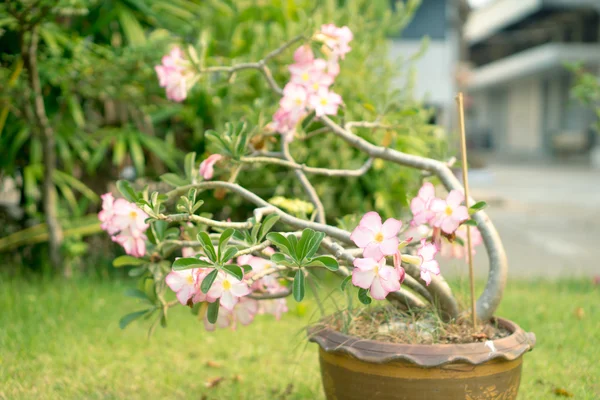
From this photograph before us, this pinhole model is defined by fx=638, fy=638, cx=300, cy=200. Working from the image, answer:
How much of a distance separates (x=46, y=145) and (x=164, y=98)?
790 millimetres

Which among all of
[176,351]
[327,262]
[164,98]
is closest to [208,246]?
[327,262]

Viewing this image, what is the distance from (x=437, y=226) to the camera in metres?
1.51

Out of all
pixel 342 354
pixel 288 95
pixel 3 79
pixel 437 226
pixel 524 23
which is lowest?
pixel 342 354

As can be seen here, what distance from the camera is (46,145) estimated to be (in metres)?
3.25

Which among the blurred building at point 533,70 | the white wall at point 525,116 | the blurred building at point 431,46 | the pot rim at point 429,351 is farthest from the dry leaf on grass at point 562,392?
the white wall at point 525,116

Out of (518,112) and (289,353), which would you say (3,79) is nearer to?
(289,353)

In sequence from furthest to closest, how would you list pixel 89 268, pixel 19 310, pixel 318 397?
pixel 89 268 → pixel 19 310 → pixel 318 397

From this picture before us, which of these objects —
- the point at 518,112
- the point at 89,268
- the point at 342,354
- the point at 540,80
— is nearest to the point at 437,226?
the point at 342,354

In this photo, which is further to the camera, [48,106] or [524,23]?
[524,23]

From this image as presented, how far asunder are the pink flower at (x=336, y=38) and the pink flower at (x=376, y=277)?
2.76 ft

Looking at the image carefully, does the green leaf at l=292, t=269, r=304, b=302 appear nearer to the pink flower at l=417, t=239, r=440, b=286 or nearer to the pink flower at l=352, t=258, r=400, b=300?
the pink flower at l=352, t=258, r=400, b=300

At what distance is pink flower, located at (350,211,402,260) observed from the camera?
1354 mm

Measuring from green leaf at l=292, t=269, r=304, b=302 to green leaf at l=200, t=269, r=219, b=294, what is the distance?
0.57ft

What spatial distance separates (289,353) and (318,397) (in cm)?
53
